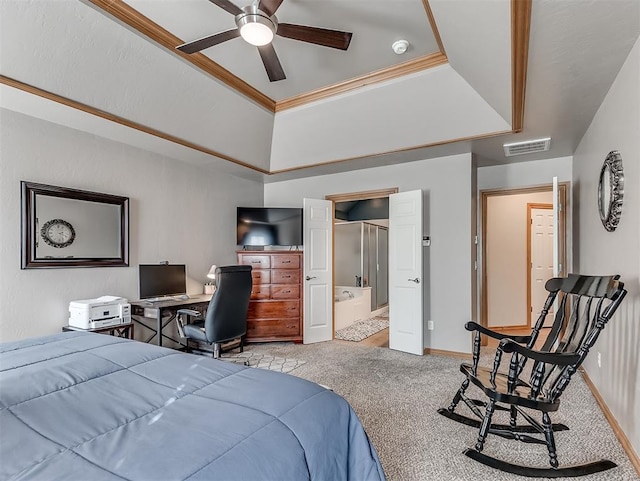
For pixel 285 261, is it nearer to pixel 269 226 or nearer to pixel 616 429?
pixel 269 226

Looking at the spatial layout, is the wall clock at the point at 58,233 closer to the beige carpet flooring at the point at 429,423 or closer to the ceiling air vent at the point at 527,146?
the beige carpet flooring at the point at 429,423

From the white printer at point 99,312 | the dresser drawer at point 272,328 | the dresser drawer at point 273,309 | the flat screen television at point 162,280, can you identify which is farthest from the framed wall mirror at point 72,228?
the dresser drawer at point 272,328

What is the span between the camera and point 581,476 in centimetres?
190

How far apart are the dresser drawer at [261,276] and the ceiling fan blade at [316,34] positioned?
10.4 ft

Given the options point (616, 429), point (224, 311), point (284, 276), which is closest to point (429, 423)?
point (616, 429)

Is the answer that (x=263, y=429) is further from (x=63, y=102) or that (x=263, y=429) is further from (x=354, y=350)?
(x=354, y=350)

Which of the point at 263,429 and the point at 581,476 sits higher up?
the point at 263,429

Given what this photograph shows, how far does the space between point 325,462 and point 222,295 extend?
2.46m

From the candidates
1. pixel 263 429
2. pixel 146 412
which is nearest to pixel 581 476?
pixel 263 429

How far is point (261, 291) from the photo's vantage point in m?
4.81

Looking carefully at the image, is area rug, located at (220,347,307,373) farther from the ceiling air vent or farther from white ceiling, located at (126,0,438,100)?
the ceiling air vent

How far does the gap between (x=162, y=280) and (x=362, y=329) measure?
3.17m

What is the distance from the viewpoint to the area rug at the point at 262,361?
3.75m

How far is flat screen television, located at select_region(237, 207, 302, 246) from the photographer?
16.7 feet
